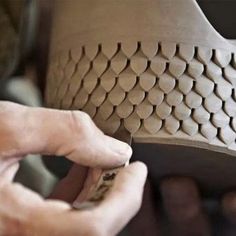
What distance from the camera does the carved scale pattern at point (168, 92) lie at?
1.56ft

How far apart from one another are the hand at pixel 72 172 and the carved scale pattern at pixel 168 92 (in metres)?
0.05

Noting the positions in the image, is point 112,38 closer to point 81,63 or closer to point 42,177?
point 81,63

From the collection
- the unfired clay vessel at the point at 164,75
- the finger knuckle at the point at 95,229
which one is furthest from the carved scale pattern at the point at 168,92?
the finger knuckle at the point at 95,229

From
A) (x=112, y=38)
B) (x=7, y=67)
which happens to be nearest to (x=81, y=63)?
(x=112, y=38)

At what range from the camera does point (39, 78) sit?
67 cm

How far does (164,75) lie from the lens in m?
0.48

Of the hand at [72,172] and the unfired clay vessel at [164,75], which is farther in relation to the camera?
the unfired clay vessel at [164,75]

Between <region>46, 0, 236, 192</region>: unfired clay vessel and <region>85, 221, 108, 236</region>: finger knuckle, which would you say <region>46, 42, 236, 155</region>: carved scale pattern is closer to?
<region>46, 0, 236, 192</region>: unfired clay vessel

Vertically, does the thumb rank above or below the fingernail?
above

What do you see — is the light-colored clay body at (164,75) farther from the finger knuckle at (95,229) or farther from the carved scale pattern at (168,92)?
the finger knuckle at (95,229)

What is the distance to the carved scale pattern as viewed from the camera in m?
0.47

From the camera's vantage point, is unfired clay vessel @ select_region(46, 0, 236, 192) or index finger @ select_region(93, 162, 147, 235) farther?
unfired clay vessel @ select_region(46, 0, 236, 192)

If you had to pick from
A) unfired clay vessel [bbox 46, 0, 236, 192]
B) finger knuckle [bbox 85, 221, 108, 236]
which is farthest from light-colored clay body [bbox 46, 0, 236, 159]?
finger knuckle [bbox 85, 221, 108, 236]

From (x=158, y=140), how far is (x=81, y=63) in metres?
0.10
